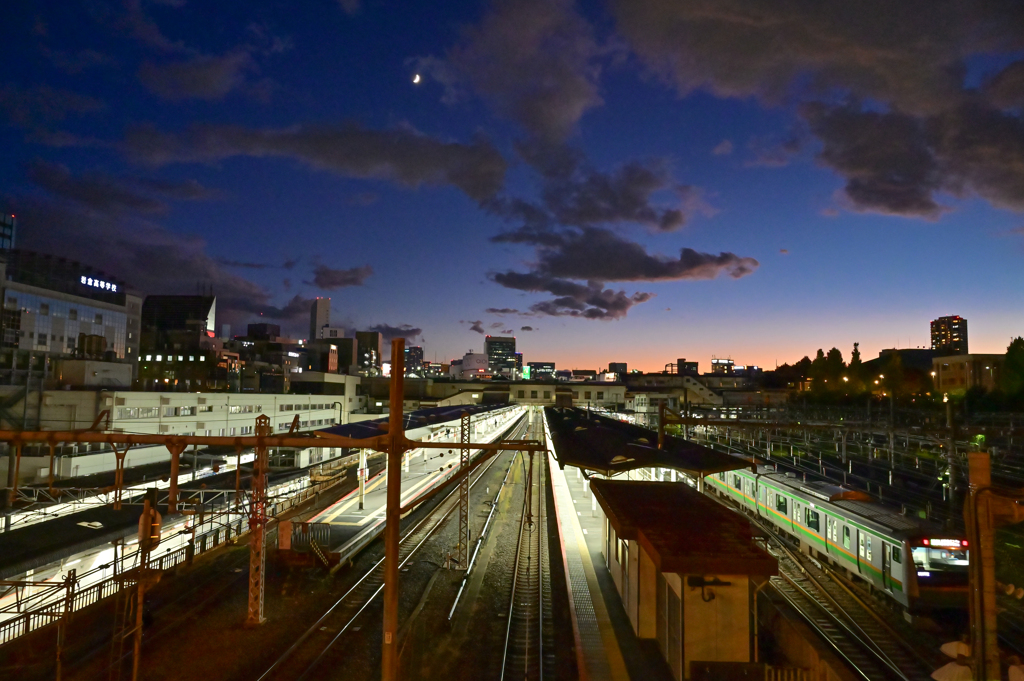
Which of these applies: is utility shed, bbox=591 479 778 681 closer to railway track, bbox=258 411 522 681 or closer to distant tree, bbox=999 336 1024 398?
railway track, bbox=258 411 522 681

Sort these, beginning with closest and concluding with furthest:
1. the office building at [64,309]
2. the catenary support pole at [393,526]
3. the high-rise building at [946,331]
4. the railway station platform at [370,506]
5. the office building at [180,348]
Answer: the catenary support pole at [393,526]
the railway station platform at [370,506]
the office building at [64,309]
the office building at [180,348]
the high-rise building at [946,331]

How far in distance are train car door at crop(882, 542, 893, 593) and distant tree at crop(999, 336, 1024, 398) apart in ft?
78.1

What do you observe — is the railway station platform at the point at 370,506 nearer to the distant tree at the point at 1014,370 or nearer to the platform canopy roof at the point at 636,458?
the platform canopy roof at the point at 636,458

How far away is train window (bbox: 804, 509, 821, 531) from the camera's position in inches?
564

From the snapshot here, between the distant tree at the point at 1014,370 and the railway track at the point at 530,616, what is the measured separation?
26.9m

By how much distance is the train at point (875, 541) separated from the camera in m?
10.7

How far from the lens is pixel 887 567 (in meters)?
11.4

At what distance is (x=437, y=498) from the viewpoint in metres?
25.5

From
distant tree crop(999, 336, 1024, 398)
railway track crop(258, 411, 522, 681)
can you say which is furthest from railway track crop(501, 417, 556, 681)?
distant tree crop(999, 336, 1024, 398)

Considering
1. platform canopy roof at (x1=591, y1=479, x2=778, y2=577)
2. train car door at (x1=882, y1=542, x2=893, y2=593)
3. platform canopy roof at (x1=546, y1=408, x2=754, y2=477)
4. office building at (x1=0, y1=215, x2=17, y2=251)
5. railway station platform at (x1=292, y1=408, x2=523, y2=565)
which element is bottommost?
railway station platform at (x1=292, y1=408, x2=523, y2=565)

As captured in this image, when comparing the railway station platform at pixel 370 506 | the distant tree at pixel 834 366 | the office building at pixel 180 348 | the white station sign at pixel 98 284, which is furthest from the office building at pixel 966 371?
the white station sign at pixel 98 284

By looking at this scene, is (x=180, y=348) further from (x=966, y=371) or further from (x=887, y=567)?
(x=966, y=371)

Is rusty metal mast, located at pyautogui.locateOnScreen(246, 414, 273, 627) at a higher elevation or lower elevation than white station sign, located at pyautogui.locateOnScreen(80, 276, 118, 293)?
lower

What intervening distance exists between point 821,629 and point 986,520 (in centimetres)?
643
